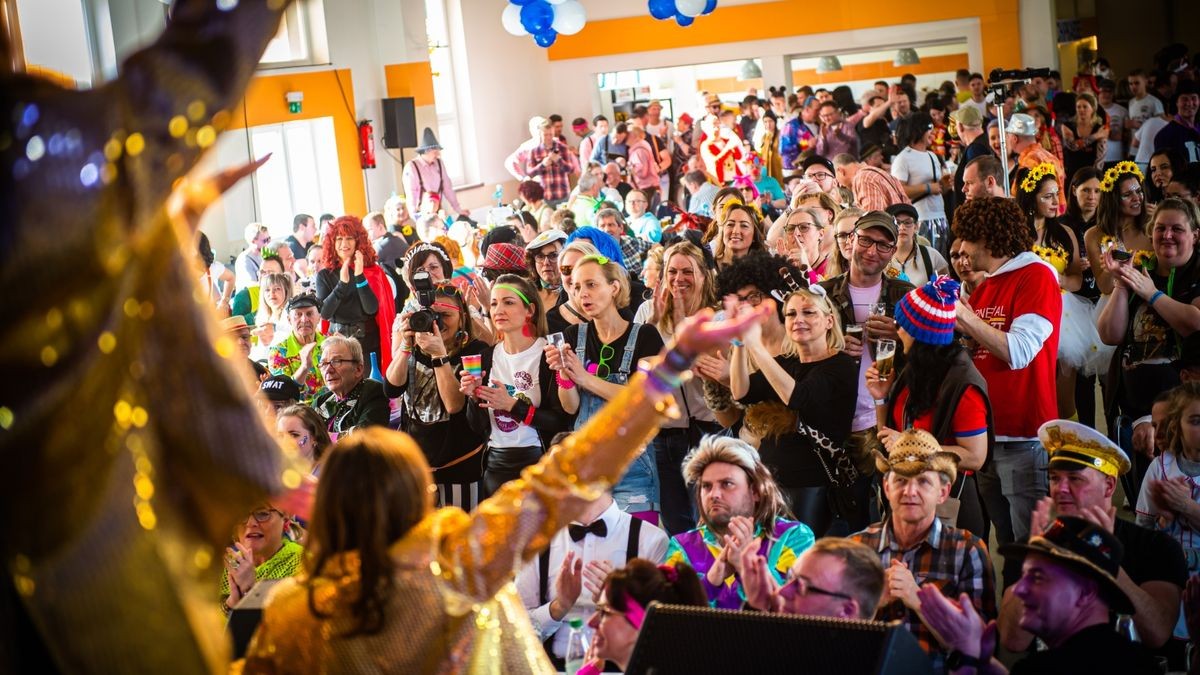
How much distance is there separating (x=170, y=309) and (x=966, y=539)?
278 cm

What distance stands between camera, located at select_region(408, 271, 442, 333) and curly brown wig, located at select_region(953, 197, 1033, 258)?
2.14 m

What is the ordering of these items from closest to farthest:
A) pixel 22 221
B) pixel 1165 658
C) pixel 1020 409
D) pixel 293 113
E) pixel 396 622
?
pixel 22 221 < pixel 396 622 < pixel 1165 658 < pixel 1020 409 < pixel 293 113

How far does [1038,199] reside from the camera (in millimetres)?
6754

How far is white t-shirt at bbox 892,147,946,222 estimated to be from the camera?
8.91 meters

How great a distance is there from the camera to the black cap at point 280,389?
5.38 m

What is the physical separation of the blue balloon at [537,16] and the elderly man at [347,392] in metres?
8.32

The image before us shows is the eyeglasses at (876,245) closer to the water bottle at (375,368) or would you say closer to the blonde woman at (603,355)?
the blonde woman at (603,355)

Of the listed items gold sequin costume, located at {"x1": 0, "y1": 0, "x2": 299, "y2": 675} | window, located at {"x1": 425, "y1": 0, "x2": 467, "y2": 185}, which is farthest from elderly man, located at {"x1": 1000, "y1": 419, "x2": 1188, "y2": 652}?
window, located at {"x1": 425, "y1": 0, "x2": 467, "y2": 185}

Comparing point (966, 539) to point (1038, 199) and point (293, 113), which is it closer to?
point (1038, 199)

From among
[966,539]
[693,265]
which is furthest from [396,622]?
[693,265]

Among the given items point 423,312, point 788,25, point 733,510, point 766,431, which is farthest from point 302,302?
point 788,25

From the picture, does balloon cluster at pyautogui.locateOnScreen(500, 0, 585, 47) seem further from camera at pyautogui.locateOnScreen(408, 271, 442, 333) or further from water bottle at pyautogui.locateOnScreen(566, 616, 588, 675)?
water bottle at pyautogui.locateOnScreen(566, 616, 588, 675)

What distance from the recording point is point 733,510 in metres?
3.85

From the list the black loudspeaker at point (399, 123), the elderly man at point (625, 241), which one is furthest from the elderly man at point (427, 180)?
the elderly man at point (625, 241)
